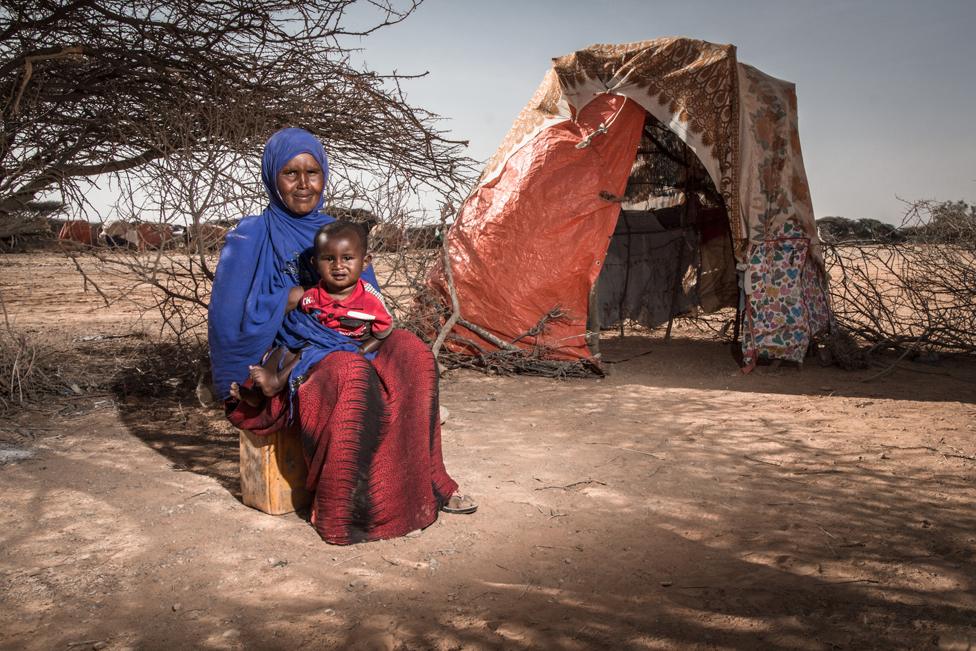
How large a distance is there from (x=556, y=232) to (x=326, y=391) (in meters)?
3.46

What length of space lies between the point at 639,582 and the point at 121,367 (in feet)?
13.9

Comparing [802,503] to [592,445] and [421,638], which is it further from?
[421,638]

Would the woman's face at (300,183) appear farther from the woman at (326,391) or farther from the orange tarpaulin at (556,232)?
the orange tarpaulin at (556,232)

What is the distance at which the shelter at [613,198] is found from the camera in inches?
215

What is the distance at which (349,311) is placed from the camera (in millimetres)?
2674

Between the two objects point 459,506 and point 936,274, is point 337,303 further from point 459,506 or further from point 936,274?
point 936,274

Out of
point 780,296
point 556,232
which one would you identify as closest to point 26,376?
point 556,232

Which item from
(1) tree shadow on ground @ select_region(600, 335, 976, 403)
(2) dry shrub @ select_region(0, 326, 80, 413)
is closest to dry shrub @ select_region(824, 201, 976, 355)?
(1) tree shadow on ground @ select_region(600, 335, 976, 403)

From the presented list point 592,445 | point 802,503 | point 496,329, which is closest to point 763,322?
point 496,329

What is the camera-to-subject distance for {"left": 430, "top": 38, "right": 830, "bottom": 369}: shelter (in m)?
5.47

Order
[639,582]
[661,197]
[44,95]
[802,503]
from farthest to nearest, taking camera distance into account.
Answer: [661,197]
[44,95]
[802,503]
[639,582]

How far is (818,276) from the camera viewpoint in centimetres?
591

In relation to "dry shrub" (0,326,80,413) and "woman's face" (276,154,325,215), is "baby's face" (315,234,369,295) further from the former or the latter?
"dry shrub" (0,326,80,413)

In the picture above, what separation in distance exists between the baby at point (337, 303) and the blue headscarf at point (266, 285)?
0.14ft
